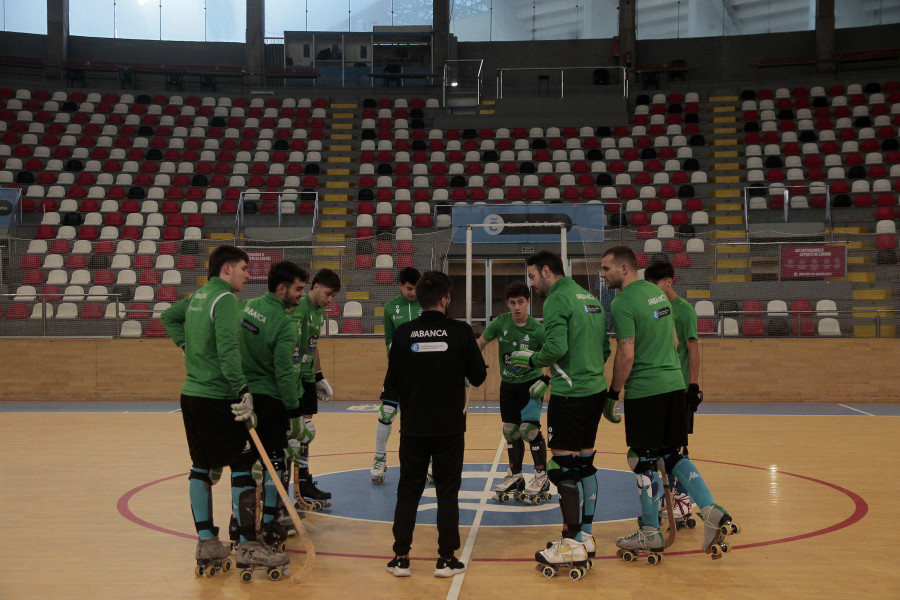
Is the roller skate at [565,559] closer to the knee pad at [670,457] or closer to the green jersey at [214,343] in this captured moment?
the knee pad at [670,457]

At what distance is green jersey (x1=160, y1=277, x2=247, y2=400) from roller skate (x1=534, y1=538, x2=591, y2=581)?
2.34 m

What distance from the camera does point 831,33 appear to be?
27625mm

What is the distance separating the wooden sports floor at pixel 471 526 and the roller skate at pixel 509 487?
0.13 m

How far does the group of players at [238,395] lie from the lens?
18.1 ft

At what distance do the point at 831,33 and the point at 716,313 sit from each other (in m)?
16.8

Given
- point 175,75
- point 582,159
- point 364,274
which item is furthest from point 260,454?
point 175,75

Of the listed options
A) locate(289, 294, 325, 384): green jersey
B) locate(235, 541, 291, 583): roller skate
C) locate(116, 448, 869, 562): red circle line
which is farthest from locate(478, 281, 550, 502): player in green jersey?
locate(235, 541, 291, 583): roller skate

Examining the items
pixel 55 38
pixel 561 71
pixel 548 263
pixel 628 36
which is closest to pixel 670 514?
pixel 548 263

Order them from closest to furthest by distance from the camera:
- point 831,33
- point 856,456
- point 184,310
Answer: point 184,310, point 856,456, point 831,33

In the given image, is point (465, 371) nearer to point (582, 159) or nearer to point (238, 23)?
point (582, 159)

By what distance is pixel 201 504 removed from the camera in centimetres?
564

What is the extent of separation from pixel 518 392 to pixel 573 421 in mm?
1890

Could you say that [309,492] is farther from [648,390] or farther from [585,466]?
[648,390]

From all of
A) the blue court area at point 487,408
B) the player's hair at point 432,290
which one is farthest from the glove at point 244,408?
the blue court area at point 487,408
